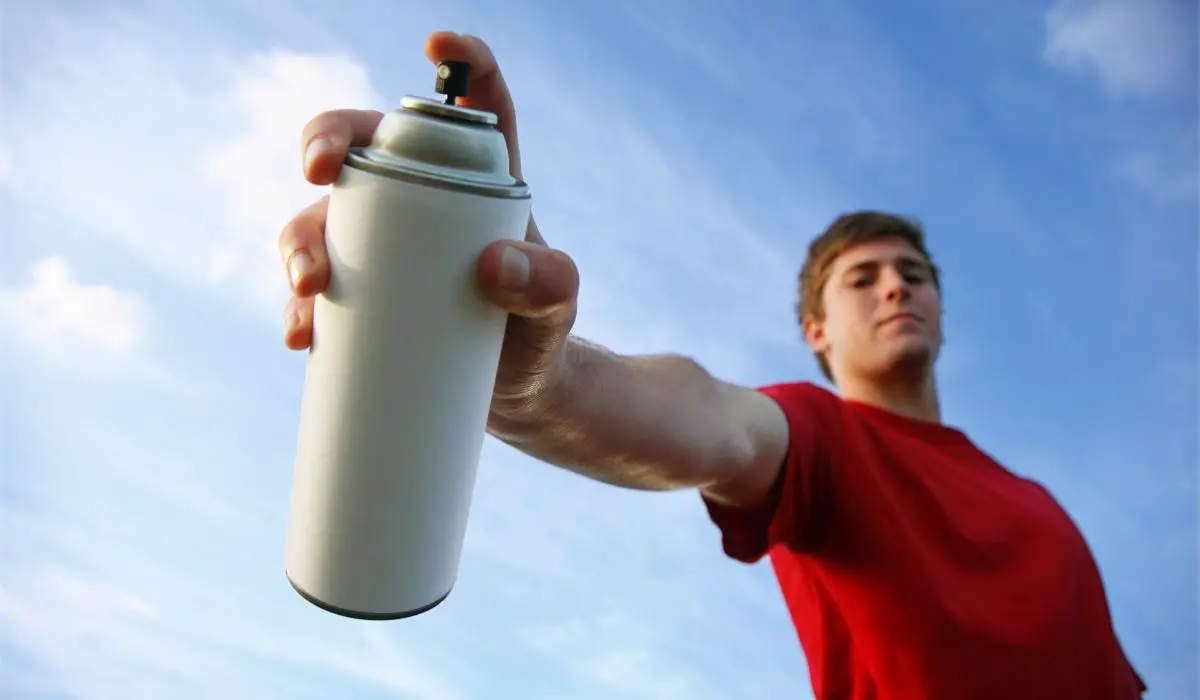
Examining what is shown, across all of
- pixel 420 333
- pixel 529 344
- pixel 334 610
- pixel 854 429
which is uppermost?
pixel 854 429

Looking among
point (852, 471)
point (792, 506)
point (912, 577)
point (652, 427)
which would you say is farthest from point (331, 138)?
point (912, 577)

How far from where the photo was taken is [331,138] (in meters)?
1.13

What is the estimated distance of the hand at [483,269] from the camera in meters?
1.08

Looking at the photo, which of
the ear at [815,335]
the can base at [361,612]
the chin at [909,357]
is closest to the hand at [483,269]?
the can base at [361,612]

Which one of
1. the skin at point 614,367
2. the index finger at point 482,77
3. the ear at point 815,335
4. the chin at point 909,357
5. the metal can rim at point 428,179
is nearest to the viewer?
the metal can rim at point 428,179

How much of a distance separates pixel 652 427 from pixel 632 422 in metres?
0.07

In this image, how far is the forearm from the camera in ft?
5.61

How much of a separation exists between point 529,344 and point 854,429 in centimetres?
172

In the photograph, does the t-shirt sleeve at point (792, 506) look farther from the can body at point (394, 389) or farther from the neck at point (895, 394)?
the can body at point (394, 389)

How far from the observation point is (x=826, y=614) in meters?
2.82

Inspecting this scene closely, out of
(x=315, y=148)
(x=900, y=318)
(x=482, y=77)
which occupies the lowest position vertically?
(x=315, y=148)

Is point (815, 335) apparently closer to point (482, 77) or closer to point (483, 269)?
point (482, 77)

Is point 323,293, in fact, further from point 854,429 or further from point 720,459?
point 854,429

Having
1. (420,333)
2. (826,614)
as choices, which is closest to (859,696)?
(826,614)
